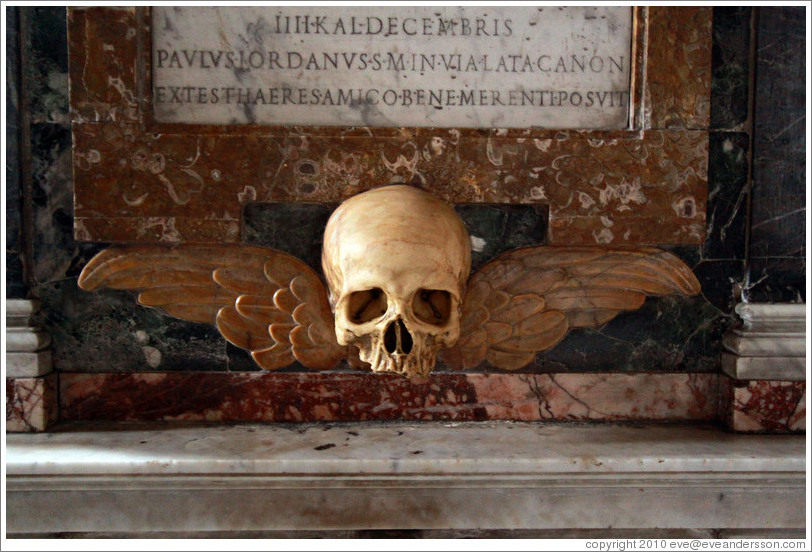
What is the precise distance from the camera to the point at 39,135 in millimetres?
2385

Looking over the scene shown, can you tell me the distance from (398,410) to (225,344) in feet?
2.22

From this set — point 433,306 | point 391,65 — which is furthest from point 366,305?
point 391,65

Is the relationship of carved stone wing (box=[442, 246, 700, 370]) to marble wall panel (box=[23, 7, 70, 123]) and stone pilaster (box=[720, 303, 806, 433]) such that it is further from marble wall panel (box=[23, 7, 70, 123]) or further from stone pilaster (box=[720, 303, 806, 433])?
marble wall panel (box=[23, 7, 70, 123])

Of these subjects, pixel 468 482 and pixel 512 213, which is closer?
pixel 468 482

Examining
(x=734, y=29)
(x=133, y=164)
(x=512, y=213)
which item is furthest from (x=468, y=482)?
(x=734, y=29)

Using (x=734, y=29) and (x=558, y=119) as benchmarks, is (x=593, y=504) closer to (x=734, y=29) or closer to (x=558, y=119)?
(x=558, y=119)

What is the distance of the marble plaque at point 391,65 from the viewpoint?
238cm

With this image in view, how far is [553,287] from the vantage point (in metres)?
2.45

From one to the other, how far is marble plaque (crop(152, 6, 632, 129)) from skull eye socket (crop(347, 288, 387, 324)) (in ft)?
2.18

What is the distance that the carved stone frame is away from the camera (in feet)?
7.73

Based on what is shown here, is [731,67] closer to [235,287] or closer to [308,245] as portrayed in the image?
[308,245]

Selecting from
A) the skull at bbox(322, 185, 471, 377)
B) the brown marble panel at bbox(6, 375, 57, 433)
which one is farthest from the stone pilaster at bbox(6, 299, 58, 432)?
the skull at bbox(322, 185, 471, 377)

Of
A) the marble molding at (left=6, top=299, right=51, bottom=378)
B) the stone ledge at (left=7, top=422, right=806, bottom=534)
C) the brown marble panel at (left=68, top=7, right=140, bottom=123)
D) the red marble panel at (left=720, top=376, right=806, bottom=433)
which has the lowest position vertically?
the stone ledge at (left=7, top=422, right=806, bottom=534)

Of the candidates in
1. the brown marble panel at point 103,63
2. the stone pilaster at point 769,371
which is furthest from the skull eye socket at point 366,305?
the stone pilaster at point 769,371
